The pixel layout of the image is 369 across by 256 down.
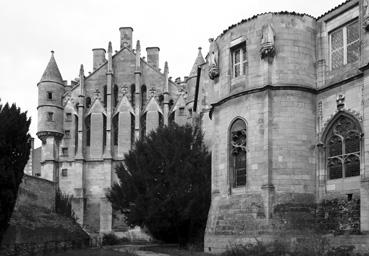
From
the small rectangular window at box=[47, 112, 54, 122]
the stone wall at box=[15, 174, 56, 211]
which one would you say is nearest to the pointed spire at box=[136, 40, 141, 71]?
the small rectangular window at box=[47, 112, 54, 122]

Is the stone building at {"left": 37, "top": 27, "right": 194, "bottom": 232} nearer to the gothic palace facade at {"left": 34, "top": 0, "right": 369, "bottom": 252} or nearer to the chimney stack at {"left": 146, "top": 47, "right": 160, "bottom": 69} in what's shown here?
the chimney stack at {"left": 146, "top": 47, "right": 160, "bottom": 69}

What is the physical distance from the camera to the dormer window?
20625 mm

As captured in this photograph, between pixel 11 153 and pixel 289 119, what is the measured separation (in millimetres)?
10512

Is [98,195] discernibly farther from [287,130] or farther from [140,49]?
[287,130]

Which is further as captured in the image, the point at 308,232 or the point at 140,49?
the point at 140,49

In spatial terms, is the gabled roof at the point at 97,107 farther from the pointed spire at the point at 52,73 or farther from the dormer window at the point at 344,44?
the dormer window at the point at 344,44

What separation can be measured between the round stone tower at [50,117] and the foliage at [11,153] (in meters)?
31.2

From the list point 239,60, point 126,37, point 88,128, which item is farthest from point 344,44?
point 126,37

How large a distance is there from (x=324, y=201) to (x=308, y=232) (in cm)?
129

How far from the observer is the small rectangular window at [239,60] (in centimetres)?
2312

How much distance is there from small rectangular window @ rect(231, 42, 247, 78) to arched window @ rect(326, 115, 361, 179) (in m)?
4.43

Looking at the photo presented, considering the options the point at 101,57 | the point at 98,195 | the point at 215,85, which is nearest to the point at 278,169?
the point at 215,85

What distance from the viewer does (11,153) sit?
21.0 metres

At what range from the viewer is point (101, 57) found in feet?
190
